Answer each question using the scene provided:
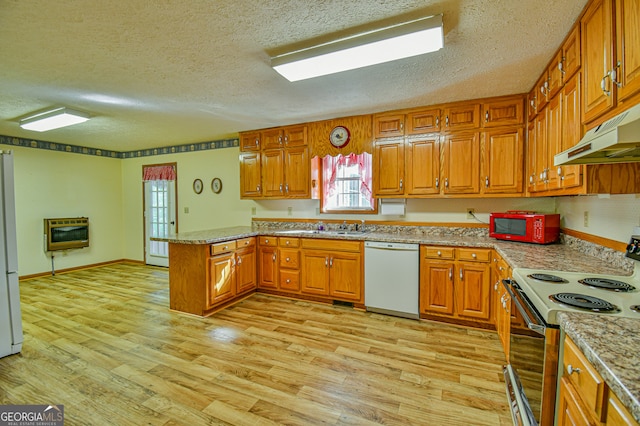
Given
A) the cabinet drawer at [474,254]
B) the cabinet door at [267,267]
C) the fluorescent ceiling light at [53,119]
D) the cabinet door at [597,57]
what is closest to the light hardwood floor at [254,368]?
the cabinet door at [267,267]

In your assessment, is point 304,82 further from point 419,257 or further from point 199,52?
point 419,257

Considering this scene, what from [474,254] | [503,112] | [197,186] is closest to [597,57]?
[503,112]

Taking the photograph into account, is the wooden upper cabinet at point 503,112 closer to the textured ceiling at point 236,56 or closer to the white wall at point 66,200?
the textured ceiling at point 236,56

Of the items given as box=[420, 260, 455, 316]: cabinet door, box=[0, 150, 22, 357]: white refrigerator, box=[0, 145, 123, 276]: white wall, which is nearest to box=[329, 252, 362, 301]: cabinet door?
box=[420, 260, 455, 316]: cabinet door

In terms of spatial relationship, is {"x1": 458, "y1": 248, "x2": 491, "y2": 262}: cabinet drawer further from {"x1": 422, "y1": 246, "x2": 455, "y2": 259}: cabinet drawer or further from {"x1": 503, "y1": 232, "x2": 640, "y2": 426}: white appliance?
{"x1": 503, "y1": 232, "x2": 640, "y2": 426}: white appliance

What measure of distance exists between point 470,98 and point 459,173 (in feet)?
2.62

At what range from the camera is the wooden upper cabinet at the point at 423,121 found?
3.37 metres

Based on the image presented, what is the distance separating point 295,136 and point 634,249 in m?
3.51

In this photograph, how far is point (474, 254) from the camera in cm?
299

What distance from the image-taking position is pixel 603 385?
0.84 m

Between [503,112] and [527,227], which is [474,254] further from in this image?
[503,112]

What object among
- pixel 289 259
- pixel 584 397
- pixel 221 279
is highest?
pixel 584 397

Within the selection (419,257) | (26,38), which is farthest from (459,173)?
(26,38)

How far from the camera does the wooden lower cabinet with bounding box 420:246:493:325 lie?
117 inches
